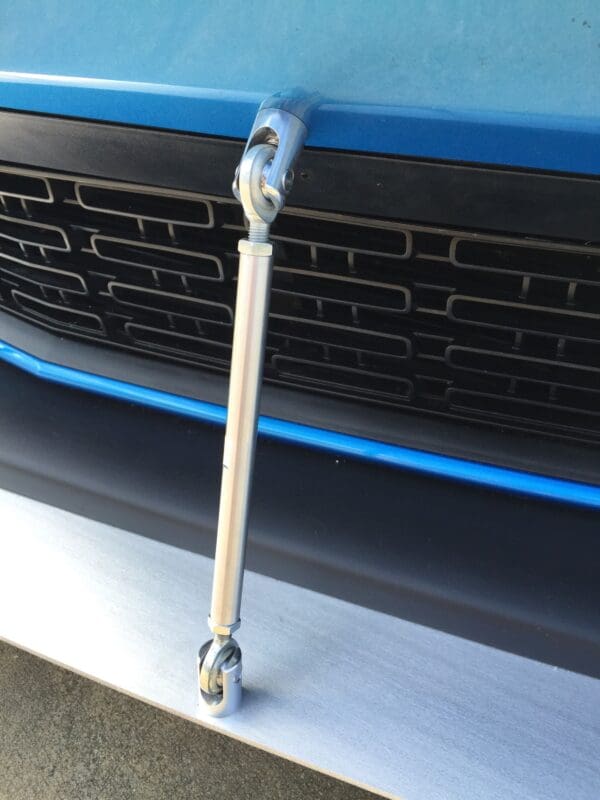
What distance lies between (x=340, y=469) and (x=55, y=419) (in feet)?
1.28

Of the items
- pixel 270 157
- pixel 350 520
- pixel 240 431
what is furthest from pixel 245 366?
pixel 350 520

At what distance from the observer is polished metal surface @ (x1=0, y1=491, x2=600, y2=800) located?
778 millimetres

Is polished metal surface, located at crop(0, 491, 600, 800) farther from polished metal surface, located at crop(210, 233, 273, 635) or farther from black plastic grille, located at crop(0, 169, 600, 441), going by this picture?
black plastic grille, located at crop(0, 169, 600, 441)

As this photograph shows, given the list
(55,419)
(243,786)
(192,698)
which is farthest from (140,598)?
(243,786)

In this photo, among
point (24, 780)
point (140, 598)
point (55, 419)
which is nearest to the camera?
point (140, 598)

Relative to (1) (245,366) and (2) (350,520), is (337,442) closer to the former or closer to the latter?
(2) (350,520)

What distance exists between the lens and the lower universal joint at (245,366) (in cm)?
62

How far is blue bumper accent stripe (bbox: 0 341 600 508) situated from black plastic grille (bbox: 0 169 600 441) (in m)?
0.05

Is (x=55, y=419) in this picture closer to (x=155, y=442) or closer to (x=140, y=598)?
(x=155, y=442)

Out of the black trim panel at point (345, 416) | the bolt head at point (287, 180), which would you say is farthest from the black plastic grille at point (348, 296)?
the bolt head at point (287, 180)

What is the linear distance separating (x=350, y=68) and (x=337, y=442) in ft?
1.47

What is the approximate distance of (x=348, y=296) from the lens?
34.3 inches

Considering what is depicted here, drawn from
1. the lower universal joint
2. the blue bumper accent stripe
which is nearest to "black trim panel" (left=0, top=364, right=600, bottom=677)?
the blue bumper accent stripe

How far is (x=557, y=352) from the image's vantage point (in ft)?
2.74
